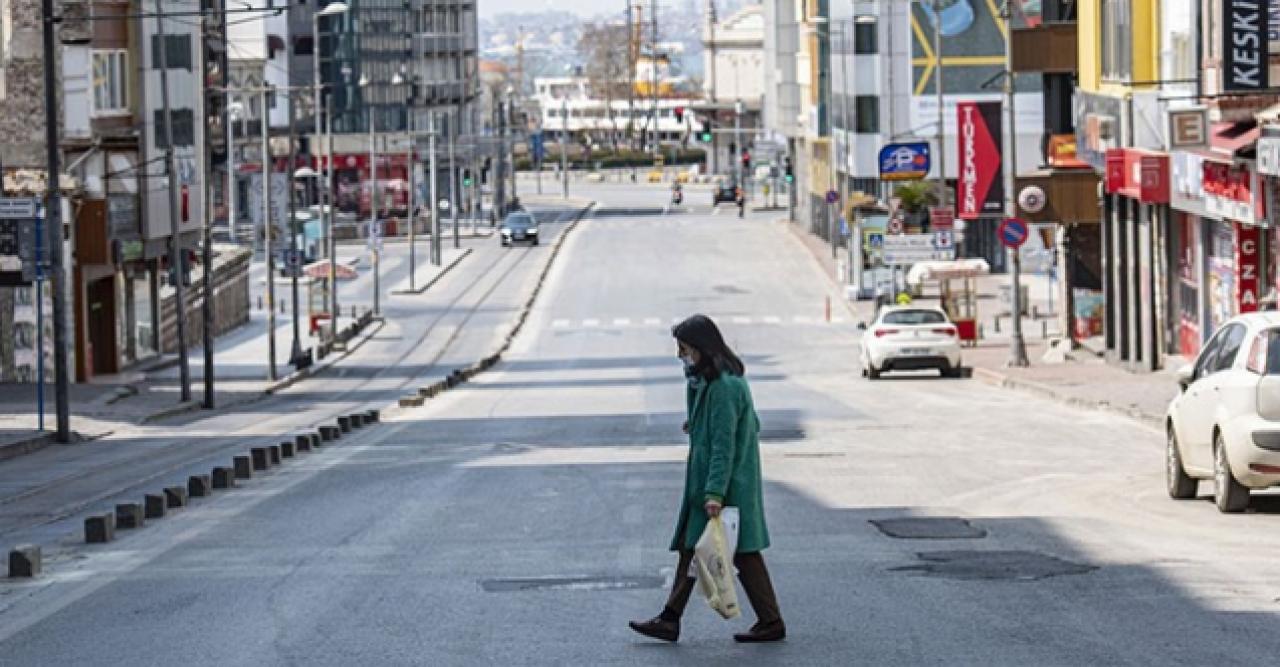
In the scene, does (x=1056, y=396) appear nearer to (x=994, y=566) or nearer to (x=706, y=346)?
(x=994, y=566)

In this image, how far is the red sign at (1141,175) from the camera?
4538 cm

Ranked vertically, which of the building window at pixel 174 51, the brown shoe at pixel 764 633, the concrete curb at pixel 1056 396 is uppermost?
the building window at pixel 174 51

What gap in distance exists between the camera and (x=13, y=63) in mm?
56594

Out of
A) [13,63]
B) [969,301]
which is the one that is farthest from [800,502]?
[969,301]

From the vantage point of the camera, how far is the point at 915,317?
52.8 meters

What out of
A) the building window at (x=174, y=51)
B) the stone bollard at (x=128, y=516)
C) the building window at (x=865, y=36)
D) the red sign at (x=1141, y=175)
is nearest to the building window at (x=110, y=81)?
the building window at (x=174, y=51)

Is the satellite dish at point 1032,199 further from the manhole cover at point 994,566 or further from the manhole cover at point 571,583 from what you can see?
the manhole cover at point 571,583

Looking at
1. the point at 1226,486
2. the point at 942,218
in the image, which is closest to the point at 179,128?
the point at 942,218

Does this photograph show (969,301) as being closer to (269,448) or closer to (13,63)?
(13,63)

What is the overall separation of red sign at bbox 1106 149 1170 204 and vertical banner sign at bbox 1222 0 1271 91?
9553mm

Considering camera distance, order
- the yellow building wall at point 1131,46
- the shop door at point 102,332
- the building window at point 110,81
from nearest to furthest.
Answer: the yellow building wall at point 1131,46, the building window at point 110,81, the shop door at point 102,332

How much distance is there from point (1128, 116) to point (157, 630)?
3763cm

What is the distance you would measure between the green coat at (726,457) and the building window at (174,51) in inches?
2116

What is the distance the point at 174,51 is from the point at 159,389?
14.5 metres
